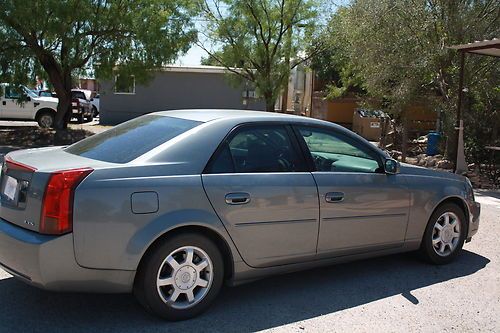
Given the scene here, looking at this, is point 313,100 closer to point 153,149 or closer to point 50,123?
point 50,123

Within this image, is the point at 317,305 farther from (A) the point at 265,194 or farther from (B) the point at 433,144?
(B) the point at 433,144

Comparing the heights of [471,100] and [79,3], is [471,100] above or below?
below

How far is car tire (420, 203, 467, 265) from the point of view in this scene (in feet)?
18.0

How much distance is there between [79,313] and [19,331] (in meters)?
0.47

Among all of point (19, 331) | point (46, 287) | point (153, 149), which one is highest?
point (153, 149)

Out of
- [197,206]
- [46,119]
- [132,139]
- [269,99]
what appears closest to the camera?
[197,206]

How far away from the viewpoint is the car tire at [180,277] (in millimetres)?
3863

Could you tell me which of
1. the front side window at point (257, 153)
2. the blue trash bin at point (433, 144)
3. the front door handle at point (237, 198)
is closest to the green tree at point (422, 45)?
the blue trash bin at point (433, 144)

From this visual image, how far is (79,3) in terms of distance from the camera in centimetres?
1485

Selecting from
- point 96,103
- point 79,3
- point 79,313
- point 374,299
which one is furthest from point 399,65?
point 96,103

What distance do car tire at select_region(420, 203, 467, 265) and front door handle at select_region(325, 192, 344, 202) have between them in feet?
4.16

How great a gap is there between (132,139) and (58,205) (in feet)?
3.23

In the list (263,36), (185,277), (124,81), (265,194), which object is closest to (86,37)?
(124,81)

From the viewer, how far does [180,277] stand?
→ 3.98 m
